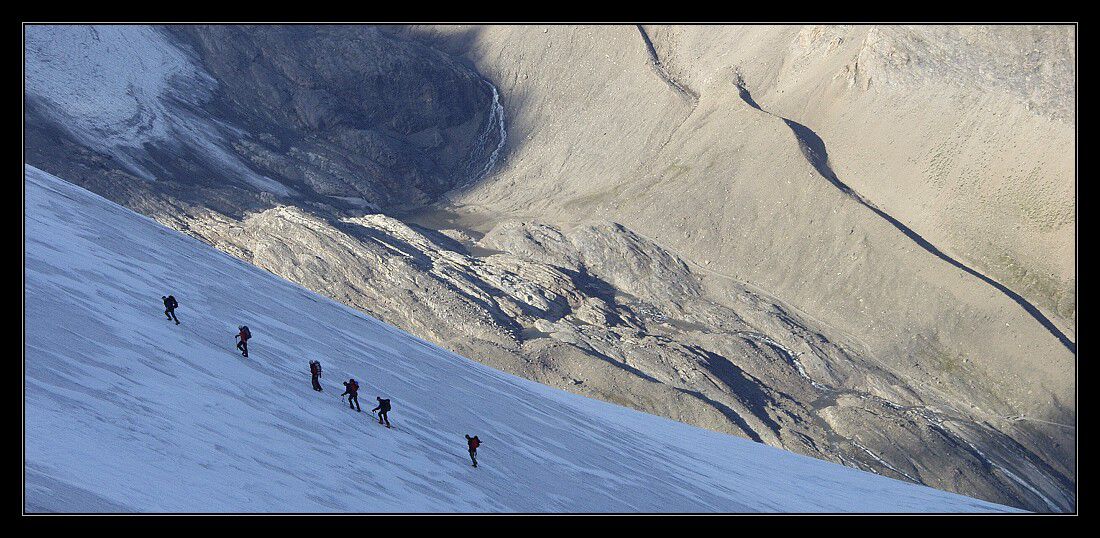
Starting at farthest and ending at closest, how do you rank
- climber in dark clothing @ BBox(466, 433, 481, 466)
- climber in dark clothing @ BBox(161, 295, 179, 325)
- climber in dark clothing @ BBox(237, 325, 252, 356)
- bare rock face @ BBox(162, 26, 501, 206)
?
bare rock face @ BBox(162, 26, 501, 206) → climber in dark clothing @ BBox(161, 295, 179, 325) → climber in dark clothing @ BBox(237, 325, 252, 356) → climber in dark clothing @ BBox(466, 433, 481, 466)

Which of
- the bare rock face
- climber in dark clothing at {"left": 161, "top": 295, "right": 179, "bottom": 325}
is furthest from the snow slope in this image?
the bare rock face

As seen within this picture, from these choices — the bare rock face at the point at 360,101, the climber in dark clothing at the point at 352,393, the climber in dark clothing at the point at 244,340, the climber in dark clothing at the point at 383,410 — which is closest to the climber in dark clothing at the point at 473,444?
the climber in dark clothing at the point at 383,410

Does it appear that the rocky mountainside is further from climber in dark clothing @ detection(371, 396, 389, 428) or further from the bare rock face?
climber in dark clothing @ detection(371, 396, 389, 428)

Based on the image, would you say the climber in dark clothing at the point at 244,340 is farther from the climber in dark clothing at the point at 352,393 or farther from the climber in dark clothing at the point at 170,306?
the climber in dark clothing at the point at 352,393

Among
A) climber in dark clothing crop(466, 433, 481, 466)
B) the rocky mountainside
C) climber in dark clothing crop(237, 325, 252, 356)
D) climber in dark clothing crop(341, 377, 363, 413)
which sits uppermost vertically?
the rocky mountainside

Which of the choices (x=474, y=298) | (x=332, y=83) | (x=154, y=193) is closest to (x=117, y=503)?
(x=474, y=298)

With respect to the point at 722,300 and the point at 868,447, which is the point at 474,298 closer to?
the point at 722,300

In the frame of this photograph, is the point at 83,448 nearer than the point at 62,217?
Yes
